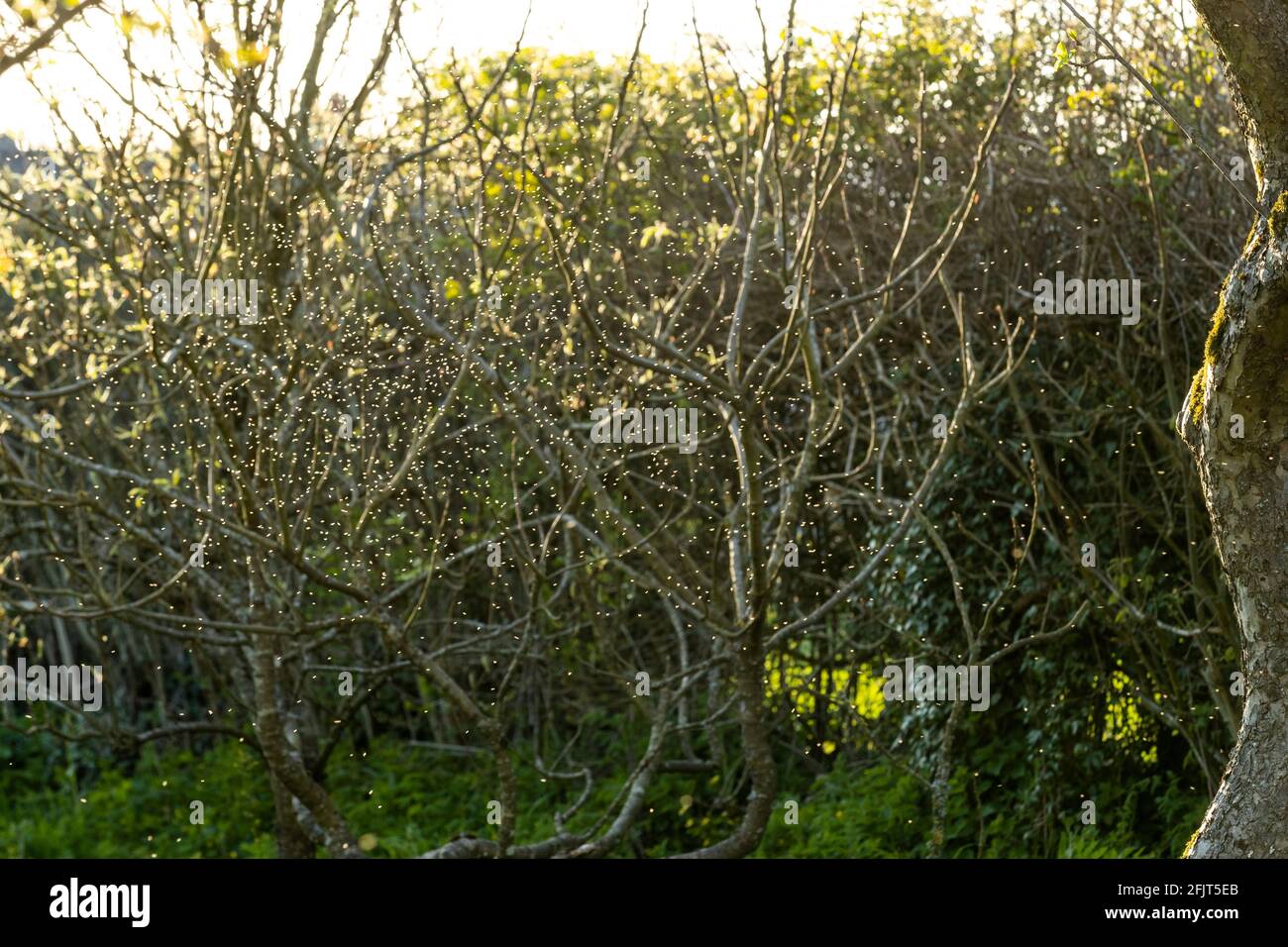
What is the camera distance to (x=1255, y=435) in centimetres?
333

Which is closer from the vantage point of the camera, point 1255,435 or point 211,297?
point 1255,435

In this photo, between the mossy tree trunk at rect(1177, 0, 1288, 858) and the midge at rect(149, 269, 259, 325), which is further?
the midge at rect(149, 269, 259, 325)

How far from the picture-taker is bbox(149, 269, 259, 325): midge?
17.7 ft

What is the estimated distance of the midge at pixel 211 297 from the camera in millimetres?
5406

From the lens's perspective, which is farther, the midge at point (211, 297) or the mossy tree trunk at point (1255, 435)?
the midge at point (211, 297)

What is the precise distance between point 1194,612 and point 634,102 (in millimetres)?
3676

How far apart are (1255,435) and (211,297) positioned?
13.0 feet

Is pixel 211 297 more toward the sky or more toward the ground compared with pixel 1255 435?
more toward the sky

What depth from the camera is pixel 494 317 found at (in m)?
5.89

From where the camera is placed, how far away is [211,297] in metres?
5.57

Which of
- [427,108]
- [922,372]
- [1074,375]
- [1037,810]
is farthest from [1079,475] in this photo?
[427,108]

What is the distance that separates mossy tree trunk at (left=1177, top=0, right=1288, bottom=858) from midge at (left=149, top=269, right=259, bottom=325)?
3597 mm

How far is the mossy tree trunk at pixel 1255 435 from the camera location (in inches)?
127

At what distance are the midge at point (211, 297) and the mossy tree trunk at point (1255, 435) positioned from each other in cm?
360
